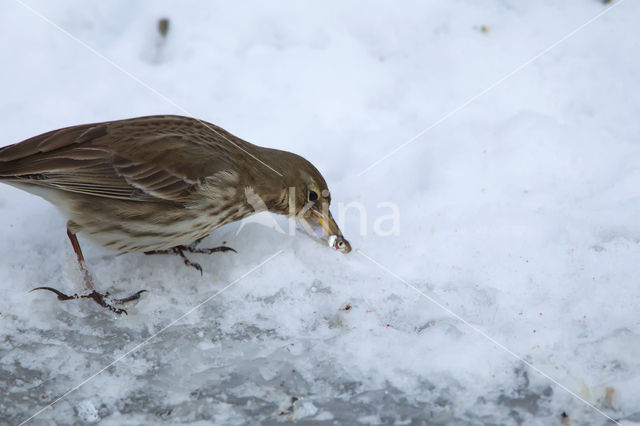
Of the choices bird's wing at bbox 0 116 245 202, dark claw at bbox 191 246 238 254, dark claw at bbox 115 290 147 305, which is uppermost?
bird's wing at bbox 0 116 245 202

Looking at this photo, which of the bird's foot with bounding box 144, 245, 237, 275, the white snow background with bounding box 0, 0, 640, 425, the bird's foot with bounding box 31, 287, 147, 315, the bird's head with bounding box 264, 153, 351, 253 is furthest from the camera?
the bird's head with bounding box 264, 153, 351, 253

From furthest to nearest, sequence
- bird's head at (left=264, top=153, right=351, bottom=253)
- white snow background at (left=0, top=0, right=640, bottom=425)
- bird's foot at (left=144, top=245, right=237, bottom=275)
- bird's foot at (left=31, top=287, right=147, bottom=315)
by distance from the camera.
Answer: bird's head at (left=264, top=153, right=351, bottom=253) < bird's foot at (left=144, top=245, right=237, bottom=275) < bird's foot at (left=31, top=287, right=147, bottom=315) < white snow background at (left=0, top=0, right=640, bottom=425)

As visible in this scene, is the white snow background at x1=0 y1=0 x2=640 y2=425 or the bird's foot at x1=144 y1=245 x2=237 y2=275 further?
the bird's foot at x1=144 y1=245 x2=237 y2=275

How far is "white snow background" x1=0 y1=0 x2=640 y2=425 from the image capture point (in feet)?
10.5

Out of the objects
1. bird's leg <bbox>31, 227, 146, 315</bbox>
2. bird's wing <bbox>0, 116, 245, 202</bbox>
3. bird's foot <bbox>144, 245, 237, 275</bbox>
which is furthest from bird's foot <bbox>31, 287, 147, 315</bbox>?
bird's wing <bbox>0, 116, 245, 202</bbox>

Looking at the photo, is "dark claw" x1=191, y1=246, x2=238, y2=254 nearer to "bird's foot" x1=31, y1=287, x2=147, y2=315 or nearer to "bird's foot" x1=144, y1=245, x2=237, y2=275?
"bird's foot" x1=144, y1=245, x2=237, y2=275

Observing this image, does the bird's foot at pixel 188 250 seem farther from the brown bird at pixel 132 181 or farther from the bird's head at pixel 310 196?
the bird's head at pixel 310 196

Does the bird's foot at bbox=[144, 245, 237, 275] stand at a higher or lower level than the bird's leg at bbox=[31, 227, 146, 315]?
higher

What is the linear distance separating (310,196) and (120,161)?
113 centimetres

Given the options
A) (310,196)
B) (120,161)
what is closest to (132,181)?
(120,161)

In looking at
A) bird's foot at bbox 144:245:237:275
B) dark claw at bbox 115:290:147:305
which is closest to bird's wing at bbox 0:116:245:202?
bird's foot at bbox 144:245:237:275

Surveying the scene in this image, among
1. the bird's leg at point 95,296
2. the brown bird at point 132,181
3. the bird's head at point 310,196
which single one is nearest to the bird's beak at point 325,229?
the bird's head at point 310,196

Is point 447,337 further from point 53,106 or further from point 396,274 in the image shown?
point 53,106

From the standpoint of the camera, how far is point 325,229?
408 centimetres
